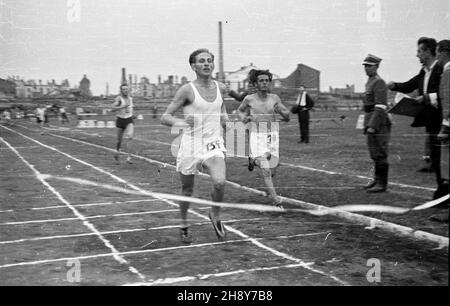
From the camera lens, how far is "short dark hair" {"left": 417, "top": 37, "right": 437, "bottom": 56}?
7041mm

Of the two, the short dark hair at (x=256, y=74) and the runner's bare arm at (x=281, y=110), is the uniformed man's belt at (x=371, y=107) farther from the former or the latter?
the short dark hair at (x=256, y=74)

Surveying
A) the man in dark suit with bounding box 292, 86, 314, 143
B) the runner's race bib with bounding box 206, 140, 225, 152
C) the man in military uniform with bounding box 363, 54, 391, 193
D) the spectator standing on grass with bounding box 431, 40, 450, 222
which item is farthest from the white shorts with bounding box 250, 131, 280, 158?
the man in dark suit with bounding box 292, 86, 314, 143

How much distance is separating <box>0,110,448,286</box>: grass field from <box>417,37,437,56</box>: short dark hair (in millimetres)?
2029

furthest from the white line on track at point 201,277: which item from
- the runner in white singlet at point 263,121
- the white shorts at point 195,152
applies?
the runner in white singlet at point 263,121

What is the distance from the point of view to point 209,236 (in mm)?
5660

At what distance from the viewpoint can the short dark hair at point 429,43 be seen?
7.04 metres

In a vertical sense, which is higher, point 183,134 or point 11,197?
point 183,134

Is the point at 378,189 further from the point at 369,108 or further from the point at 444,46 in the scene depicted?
the point at 444,46

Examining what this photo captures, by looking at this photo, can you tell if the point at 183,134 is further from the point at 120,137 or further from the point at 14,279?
the point at 120,137

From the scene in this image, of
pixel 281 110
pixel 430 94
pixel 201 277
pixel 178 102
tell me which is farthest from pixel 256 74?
pixel 201 277

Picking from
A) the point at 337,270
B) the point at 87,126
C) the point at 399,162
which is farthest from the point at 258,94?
the point at 87,126

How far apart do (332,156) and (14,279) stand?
10.1 meters

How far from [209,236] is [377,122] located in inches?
145

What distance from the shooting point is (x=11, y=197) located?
812 cm
